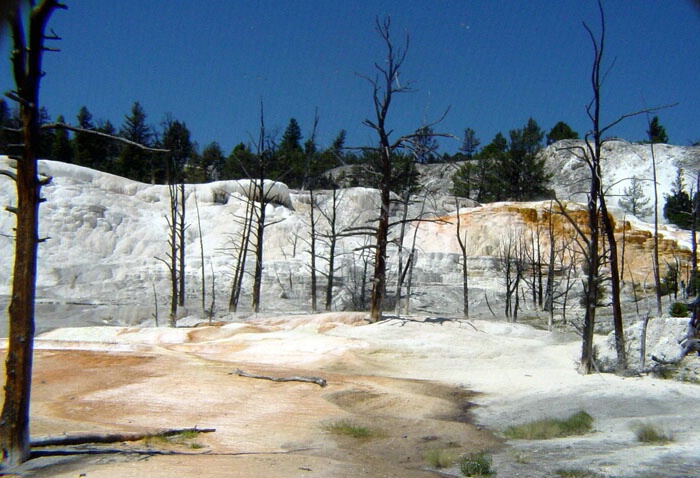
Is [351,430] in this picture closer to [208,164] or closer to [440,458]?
[440,458]

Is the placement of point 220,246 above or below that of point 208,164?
below

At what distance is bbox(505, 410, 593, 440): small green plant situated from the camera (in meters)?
9.74

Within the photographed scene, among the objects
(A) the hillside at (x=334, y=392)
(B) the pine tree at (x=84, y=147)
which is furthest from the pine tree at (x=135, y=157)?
(A) the hillside at (x=334, y=392)

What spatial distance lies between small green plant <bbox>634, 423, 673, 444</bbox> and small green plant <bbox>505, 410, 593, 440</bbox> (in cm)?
91

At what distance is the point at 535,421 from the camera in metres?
10.7

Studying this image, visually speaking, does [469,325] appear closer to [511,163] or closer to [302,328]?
[302,328]

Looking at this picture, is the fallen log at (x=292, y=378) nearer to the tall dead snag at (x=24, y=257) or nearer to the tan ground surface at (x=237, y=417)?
the tan ground surface at (x=237, y=417)

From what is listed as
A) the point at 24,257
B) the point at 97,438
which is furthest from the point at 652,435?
the point at 24,257

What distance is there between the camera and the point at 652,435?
881 cm

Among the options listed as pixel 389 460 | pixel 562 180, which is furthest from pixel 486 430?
pixel 562 180

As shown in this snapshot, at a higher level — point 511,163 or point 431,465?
point 511,163

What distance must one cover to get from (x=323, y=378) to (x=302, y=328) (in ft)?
25.0

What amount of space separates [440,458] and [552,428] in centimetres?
255

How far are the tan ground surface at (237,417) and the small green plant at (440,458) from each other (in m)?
0.13
